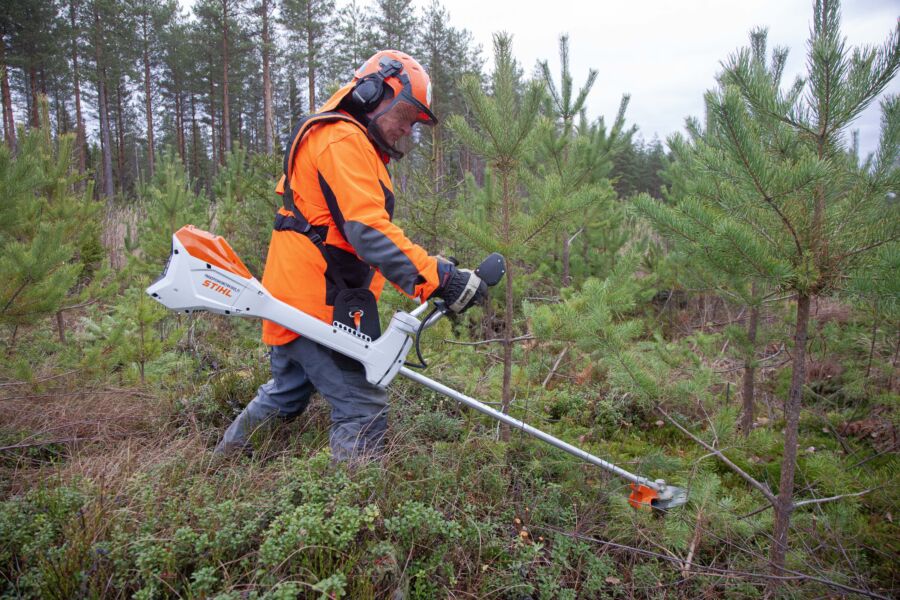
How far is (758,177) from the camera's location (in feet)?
6.05

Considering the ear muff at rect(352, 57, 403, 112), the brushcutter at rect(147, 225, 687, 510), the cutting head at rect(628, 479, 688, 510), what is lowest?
the cutting head at rect(628, 479, 688, 510)

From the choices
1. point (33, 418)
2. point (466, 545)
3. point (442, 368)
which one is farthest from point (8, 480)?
point (442, 368)

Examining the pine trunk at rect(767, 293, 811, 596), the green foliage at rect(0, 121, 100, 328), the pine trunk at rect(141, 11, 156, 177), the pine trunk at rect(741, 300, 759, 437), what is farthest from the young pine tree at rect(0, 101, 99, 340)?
the pine trunk at rect(141, 11, 156, 177)

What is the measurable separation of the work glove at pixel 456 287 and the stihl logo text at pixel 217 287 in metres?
1.03

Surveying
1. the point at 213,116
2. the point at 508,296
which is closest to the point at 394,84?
the point at 508,296

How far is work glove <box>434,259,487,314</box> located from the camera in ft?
8.16

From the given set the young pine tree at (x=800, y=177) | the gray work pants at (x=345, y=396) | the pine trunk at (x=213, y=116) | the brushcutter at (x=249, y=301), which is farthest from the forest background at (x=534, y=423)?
the pine trunk at (x=213, y=116)

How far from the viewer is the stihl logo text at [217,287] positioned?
243 cm

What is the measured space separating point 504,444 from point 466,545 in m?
0.85

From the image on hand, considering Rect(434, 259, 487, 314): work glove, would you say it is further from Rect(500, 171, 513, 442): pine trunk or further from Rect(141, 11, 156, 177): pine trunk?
Rect(141, 11, 156, 177): pine trunk

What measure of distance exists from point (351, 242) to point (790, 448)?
219 cm

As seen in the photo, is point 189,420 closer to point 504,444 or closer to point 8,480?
point 8,480

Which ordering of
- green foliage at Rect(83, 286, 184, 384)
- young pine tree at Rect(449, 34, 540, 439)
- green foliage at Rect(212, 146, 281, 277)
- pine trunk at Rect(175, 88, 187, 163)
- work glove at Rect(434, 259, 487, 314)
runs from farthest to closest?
1. pine trunk at Rect(175, 88, 187, 163)
2. green foliage at Rect(212, 146, 281, 277)
3. green foliage at Rect(83, 286, 184, 384)
4. young pine tree at Rect(449, 34, 540, 439)
5. work glove at Rect(434, 259, 487, 314)

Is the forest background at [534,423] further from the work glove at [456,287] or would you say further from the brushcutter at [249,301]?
the work glove at [456,287]
